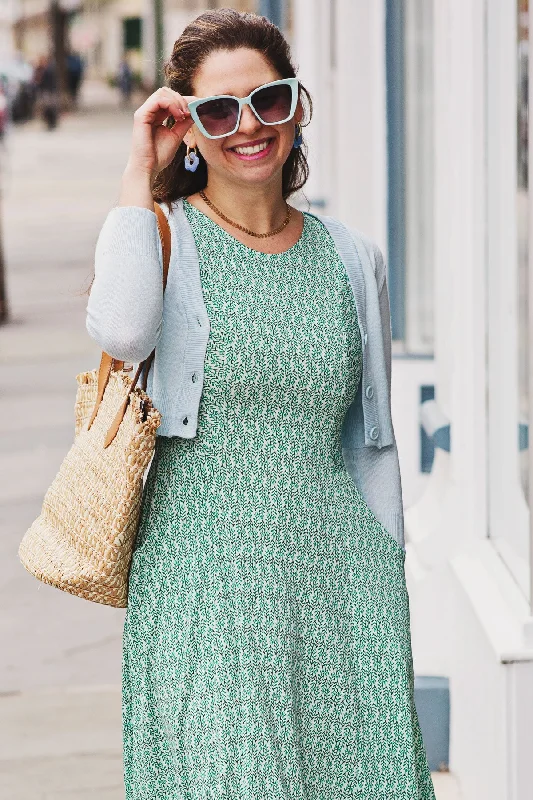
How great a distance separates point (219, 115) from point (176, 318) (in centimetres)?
32

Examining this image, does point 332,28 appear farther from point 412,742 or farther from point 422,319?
point 412,742

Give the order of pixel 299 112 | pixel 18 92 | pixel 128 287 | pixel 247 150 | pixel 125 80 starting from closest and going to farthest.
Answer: pixel 128 287, pixel 247 150, pixel 299 112, pixel 18 92, pixel 125 80

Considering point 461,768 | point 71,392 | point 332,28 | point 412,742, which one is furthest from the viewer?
point 71,392

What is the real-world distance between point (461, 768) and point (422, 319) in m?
2.23

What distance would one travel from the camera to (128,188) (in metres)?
2.45

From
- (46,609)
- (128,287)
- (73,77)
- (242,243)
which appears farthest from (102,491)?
(73,77)

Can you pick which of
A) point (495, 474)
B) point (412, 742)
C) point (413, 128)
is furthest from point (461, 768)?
point (413, 128)

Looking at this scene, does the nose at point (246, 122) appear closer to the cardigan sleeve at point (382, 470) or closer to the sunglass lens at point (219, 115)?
the sunglass lens at point (219, 115)

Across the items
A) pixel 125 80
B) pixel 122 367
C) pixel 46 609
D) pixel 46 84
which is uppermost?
pixel 125 80

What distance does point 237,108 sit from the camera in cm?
242

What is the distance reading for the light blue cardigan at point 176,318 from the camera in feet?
7.76

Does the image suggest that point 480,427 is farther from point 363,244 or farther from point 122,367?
point 122,367

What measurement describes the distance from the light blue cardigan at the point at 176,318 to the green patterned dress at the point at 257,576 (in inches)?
1.1

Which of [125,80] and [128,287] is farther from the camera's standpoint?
[125,80]
